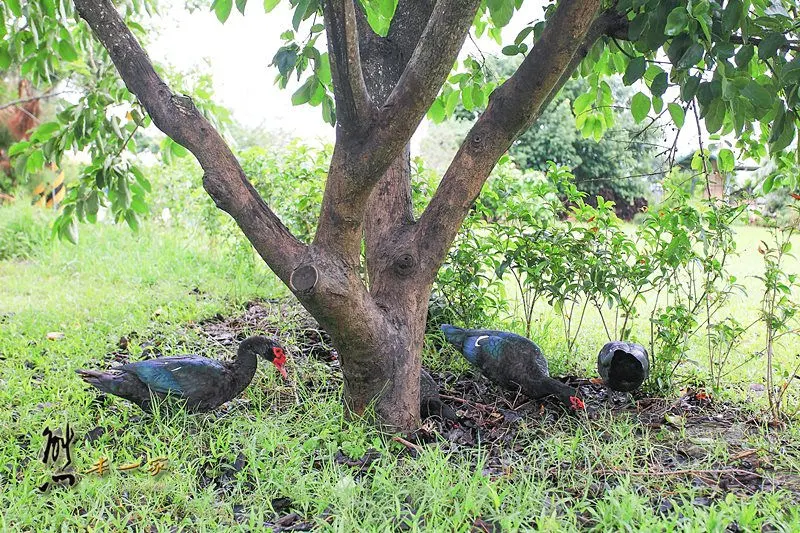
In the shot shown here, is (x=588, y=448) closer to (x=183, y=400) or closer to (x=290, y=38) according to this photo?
(x=183, y=400)

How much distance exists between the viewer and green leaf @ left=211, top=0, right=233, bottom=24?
2.77 m

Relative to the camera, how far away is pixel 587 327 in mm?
5070

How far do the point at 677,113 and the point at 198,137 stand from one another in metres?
1.91

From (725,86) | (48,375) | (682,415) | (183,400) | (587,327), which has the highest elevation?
(725,86)

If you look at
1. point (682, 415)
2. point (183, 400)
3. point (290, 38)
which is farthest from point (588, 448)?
point (290, 38)

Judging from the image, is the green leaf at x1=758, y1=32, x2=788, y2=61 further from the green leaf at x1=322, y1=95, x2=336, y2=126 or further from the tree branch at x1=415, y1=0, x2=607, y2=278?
the green leaf at x1=322, y1=95, x2=336, y2=126

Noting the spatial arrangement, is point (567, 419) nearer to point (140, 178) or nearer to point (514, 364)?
point (514, 364)

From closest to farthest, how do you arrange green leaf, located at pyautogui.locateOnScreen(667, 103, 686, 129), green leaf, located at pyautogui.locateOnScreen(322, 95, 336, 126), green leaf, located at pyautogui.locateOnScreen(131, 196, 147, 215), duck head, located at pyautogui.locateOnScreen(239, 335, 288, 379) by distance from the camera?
green leaf, located at pyautogui.locateOnScreen(667, 103, 686, 129), duck head, located at pyautogui.locateOnScreen(239, 335, 288, 379), green leaf, located at pyautogui.locateOnScreen(322, 95, 336, 126), green leaf, located at pyautogui.locateOnScreen(131, 196, 147, 215)

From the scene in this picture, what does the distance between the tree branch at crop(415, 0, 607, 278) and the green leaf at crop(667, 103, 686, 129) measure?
43 cm

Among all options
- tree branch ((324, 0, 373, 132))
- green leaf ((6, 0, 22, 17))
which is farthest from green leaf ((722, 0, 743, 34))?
green leaf ((6, 0, 22, 17))

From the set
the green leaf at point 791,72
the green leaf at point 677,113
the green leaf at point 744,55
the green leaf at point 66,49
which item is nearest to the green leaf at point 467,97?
the green leaf at point 677,113

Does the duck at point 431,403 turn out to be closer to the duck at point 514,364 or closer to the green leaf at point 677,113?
the duck at point 514,364

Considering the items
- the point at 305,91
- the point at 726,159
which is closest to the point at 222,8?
the point at 305,91

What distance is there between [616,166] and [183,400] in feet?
31.8
